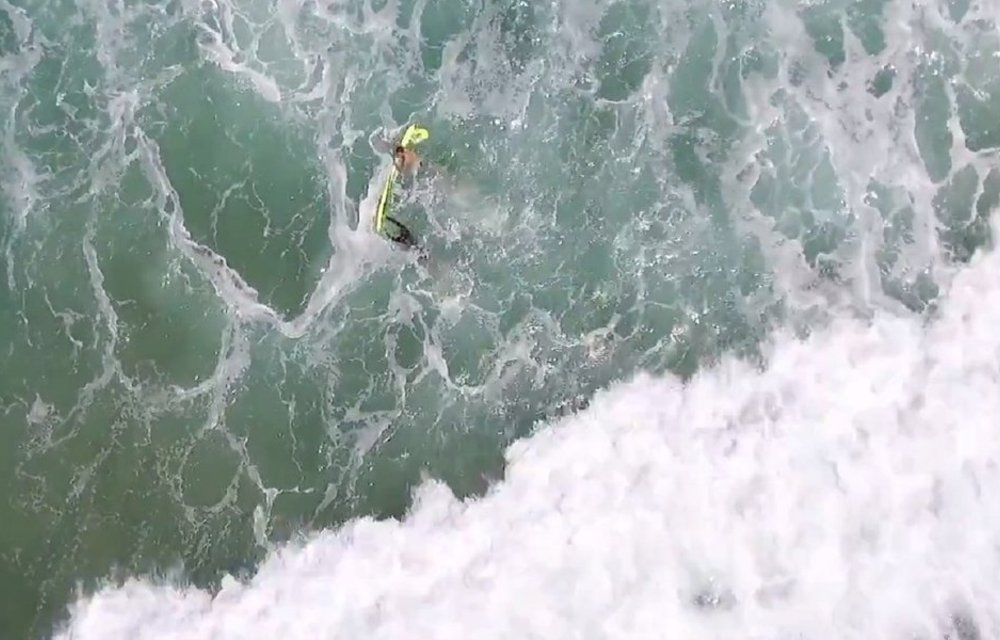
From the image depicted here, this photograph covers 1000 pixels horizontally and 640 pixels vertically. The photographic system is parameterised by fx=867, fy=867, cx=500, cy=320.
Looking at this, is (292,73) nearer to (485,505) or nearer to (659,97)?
(659,97)

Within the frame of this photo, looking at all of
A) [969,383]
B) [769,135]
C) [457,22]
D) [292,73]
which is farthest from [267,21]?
[969,383]

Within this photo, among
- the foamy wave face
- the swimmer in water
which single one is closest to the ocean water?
the foamy wave face

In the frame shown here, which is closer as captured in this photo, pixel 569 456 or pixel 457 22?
pixel 569 456

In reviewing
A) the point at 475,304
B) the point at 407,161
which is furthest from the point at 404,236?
the point at 475,304

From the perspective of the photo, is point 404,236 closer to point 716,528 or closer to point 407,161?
point 407,161

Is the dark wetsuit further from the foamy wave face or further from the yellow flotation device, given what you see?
the foamy wave face

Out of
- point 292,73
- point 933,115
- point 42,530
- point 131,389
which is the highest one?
point 933,115
